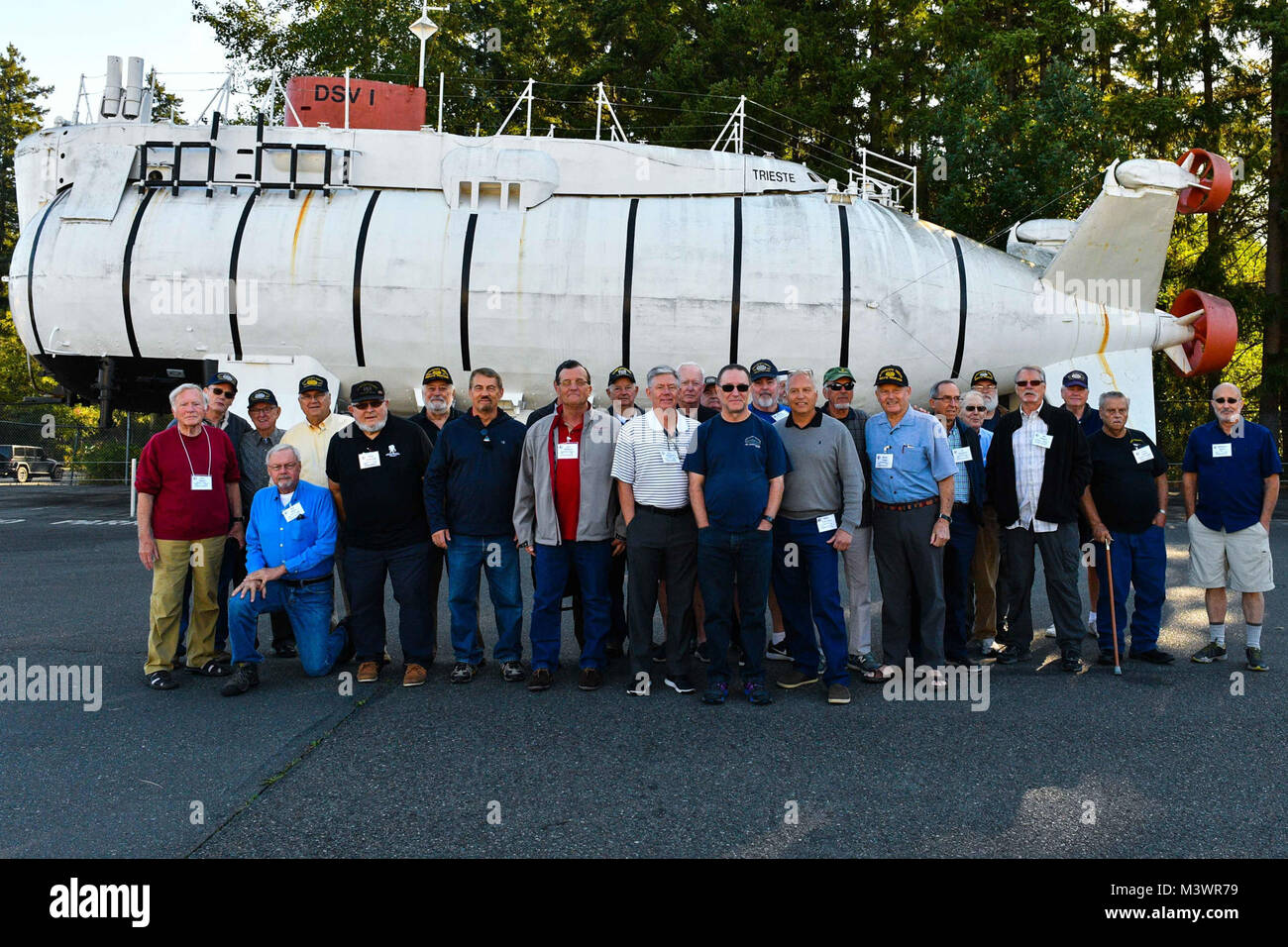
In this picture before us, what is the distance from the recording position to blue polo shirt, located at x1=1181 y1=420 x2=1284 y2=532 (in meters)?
6.32

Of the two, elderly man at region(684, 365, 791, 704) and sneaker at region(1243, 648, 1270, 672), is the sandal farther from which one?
sneaker at region(1243, 648, 1270, 672)

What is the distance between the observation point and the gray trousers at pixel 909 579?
5785 mm

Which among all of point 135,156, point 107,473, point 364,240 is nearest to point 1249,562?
point 364,240

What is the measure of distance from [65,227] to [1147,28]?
1025 inches

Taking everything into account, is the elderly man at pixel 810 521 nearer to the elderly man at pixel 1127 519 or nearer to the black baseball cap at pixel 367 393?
the elderly man at pixel 1127 519

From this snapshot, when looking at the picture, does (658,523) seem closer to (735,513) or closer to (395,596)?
(735,513)

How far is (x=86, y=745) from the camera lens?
4.44 m

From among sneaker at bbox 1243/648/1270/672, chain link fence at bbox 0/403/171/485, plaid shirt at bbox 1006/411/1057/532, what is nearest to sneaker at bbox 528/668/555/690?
plaid shirt at bbox 1006/411/1057/532

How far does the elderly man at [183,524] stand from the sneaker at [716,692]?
311cm

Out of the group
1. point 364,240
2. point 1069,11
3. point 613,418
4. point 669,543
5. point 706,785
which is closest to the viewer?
point 706,785

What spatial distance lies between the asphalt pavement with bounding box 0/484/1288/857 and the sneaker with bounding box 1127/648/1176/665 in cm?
8

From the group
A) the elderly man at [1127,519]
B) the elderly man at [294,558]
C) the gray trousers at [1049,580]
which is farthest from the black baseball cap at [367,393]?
the elderly man at [1127,519]

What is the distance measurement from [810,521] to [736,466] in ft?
2.10

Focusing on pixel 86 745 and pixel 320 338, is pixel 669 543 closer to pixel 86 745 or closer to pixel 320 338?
pixel 86 745
